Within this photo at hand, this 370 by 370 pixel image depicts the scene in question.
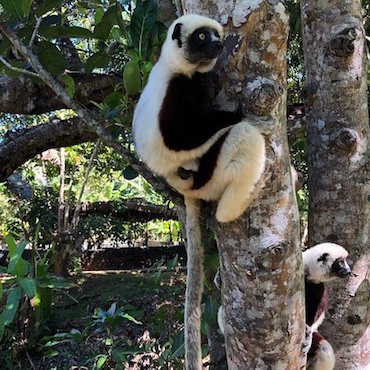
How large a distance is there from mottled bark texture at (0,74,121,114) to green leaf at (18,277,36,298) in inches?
78.7

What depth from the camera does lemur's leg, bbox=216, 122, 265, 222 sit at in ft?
5.82

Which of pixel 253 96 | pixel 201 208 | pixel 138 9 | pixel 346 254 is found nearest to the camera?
pixel 253 96

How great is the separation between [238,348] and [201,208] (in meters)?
0.64

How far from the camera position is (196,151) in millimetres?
2109

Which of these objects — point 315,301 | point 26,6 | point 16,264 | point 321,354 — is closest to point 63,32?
point 26,6

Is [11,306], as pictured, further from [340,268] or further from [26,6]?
[340,268]

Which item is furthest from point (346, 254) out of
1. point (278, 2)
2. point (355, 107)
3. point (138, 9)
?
point (138, 9)

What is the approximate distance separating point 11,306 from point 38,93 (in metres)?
2.31

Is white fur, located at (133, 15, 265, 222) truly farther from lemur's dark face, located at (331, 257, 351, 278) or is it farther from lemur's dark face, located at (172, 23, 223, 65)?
lemur's dark face, located at (331, 257, 351, 278)

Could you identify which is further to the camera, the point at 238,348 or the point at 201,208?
the point at 201,208

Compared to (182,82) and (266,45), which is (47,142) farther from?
(266,45)

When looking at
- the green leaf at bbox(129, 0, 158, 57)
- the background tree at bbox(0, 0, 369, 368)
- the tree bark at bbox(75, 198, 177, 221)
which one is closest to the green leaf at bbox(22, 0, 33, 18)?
the background tree at bbox(0, 0, 369, 368)

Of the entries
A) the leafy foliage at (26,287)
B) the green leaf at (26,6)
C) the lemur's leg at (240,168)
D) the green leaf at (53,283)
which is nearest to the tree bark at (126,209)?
the leafy foliage at (26,287)

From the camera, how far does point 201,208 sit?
2.17m
